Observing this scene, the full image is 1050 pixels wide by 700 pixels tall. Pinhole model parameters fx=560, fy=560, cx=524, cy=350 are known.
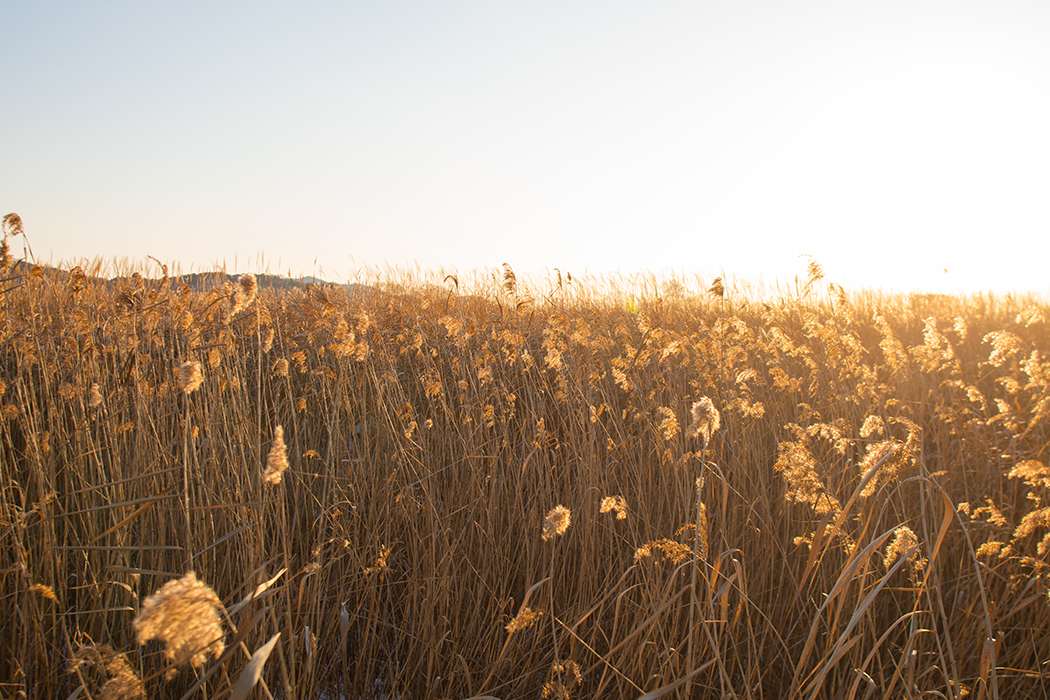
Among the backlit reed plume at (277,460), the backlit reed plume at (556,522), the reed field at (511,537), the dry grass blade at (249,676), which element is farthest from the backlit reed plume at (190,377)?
the backlit reed plume at (556,522)

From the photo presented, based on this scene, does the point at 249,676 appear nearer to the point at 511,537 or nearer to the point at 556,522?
the point at 556,522

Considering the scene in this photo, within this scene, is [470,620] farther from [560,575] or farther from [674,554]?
[674,554]

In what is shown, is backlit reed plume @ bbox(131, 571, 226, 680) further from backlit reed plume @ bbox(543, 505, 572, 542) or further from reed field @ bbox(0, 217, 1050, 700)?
backlit reed plume @ bbox(543, 505, 572, 542)

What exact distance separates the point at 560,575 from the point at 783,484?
1013 millimetres

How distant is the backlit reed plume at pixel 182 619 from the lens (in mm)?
647

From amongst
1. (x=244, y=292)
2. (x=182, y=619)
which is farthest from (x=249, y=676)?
(x=244, y=292)

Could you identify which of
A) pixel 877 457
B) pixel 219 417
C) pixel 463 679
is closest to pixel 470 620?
pixel 463 679

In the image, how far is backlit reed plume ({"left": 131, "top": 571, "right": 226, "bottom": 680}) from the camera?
647mm

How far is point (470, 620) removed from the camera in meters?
1.80

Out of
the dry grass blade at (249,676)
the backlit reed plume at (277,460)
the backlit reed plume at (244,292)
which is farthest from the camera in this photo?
the backlit reed plume at (244,292)

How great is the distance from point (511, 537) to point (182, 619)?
5.16ft

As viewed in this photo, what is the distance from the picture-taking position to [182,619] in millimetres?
664

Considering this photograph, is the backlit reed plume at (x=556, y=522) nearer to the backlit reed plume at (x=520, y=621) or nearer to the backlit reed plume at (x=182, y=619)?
the backlit reed plume at (x=520, y=621)

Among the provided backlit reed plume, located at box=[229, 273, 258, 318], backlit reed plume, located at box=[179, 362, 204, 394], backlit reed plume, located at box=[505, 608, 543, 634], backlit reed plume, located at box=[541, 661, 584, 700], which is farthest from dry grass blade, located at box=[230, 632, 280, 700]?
backlit reed plume, located at box=[229, 273, 258, 318]
